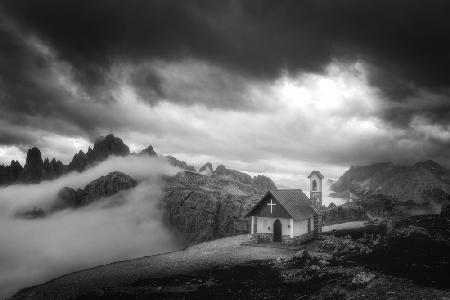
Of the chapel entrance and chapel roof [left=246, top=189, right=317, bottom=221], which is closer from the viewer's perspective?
chapel roof [left=246, top=189, right=317, bottom=221]

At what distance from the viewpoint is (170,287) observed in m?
26.9

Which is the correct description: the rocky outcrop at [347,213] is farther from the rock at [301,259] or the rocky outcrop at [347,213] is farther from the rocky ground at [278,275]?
the rock at [301,259]

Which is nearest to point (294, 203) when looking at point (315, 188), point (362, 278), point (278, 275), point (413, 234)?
point (315, 188)

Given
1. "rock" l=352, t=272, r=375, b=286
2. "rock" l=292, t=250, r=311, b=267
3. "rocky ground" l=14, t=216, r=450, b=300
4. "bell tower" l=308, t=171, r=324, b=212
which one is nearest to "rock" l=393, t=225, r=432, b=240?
"rocky ground" l=14, t=216, r=450, b=300

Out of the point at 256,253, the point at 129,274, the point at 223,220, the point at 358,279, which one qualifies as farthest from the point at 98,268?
the point at 223,220

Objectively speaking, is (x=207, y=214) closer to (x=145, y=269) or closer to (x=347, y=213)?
(x=347, y=213)

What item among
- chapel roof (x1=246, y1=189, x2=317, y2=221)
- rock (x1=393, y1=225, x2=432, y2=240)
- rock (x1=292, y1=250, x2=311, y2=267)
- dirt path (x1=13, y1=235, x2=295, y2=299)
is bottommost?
dirt path (x1=13, y1=235, x2=295, y2=299)

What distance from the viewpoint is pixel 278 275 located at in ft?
93.6

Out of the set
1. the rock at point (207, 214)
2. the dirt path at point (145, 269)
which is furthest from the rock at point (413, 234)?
the rock at point (207, 214)

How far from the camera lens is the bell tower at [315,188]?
53.1m

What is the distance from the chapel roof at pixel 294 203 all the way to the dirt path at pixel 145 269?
214 inches

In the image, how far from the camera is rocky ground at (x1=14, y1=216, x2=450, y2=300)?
21891mm

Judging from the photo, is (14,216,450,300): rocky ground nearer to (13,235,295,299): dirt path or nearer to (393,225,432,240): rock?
(13,235,295,299): dirt path

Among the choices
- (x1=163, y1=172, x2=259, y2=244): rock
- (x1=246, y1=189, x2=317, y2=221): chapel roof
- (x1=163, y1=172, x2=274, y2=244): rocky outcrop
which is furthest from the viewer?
(x1=163, y1=172, x2=274, y2=244): rocky outcrop
